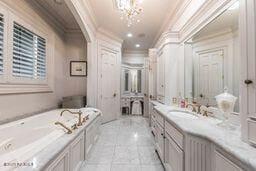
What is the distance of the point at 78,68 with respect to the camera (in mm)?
5219

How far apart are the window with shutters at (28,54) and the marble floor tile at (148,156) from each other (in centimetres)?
248

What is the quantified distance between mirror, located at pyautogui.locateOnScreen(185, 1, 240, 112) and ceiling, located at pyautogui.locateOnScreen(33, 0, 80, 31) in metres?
2.74

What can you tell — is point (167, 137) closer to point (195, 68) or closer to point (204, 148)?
point (204, 148)

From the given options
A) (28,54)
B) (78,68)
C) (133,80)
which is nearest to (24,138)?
(28,54)

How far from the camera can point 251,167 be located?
859mm

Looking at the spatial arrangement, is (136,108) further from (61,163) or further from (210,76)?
(61,163)

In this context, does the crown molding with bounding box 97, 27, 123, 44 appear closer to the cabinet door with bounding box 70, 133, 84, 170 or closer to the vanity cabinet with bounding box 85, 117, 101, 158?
the vanity cabinet with bounding box 85, 117, 101, 158

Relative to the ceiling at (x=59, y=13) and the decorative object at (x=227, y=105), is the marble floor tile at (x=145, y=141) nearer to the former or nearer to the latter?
the decorative object at (x=227, y=105)

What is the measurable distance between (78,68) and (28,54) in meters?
2.10

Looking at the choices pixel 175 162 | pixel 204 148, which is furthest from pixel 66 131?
pixel 204 148

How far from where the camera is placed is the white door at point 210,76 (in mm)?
2141

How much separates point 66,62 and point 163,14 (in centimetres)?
301

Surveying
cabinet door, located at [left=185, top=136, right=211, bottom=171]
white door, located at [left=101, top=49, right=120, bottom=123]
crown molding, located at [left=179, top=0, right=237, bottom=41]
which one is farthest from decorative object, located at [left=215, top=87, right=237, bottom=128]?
Result: white door, located at [left=101, top=49, right=120, bottom=123]

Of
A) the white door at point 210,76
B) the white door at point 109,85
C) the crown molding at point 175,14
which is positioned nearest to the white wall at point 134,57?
the white door at point 109,85
